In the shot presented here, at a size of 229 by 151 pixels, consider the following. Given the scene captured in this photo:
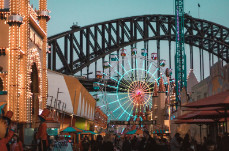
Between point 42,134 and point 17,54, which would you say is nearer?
point 42,134

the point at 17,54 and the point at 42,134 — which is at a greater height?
the point at 17,54

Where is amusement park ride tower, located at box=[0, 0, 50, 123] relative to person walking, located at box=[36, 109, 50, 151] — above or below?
above

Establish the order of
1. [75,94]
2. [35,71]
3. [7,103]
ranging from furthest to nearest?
[75,94] → [35,71] → [7,103]

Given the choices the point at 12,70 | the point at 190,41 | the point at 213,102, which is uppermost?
the point at 190,41

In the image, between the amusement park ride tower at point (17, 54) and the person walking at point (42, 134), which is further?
the amusement park ride tower at point (17, 54)

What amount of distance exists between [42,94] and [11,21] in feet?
24.2

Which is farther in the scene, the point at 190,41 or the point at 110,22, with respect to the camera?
the point at 190,41

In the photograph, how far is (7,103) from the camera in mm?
22328

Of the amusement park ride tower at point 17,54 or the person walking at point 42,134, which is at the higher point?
the amusement park ride tower at point 17,54

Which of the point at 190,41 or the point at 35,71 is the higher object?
the point at 190,41

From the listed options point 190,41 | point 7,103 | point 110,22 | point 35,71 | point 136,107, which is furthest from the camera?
point 190,41

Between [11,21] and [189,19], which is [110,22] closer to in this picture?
[189,19]

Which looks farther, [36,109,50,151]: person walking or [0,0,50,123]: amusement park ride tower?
[0,0,50,123]: amusement park ride tower

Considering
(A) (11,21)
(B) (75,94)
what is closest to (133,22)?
(B) (75,94)
